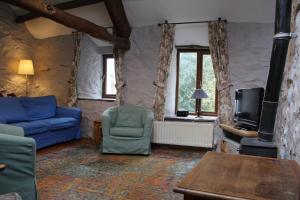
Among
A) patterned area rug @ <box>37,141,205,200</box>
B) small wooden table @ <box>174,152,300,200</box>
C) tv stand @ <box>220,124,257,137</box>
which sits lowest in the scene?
patterned area rug @ <box>37,141,205,200</box>

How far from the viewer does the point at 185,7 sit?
Answer: 4.57 m

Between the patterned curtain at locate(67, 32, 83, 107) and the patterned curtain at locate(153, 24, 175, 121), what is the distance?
1.85m

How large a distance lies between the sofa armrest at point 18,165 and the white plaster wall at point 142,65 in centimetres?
314

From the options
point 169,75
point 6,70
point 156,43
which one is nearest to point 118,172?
point 169,75

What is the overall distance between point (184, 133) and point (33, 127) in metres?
2.55

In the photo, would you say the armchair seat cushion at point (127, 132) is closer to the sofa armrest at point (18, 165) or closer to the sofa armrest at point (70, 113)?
the sofa armrest at point (70, 113)

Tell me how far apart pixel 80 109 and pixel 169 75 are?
2.04 meters

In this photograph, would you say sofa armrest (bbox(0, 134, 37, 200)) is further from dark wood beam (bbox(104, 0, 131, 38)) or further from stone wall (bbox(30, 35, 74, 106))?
stone wall (bbox(30, 35, 74, 106))

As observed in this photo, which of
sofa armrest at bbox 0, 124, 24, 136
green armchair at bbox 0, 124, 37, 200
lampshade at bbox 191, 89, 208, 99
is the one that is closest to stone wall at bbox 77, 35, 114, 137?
lampshade at bbox 191, 89, 208, 99

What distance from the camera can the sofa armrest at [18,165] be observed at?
2180mm

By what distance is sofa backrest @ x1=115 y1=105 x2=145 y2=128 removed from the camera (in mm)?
4668

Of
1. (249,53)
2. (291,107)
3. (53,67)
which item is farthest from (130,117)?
(291,107)

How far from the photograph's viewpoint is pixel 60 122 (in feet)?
16.0

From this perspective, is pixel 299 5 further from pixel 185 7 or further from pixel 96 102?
pixel 96 102
